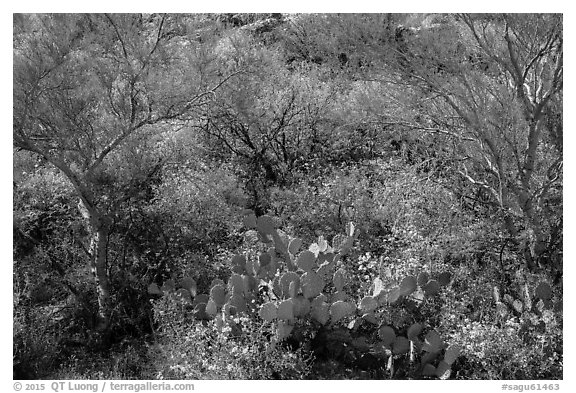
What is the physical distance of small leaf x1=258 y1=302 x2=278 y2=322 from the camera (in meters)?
5.36

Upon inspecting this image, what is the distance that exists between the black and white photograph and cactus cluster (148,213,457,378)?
21 mm

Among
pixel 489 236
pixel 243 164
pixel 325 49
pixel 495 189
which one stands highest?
pixel 325 49

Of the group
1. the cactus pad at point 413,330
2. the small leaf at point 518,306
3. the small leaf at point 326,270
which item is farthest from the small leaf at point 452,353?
the small leaf at point 326,270

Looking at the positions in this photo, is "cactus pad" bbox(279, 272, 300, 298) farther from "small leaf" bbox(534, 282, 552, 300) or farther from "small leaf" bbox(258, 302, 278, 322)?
"small leaf" bbox(534, 282, 552, 300)

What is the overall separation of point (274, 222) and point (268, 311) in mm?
1679

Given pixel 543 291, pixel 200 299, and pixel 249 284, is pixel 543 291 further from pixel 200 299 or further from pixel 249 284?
pixel 200 299

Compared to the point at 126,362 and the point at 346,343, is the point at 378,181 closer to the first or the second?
the point at 346,343

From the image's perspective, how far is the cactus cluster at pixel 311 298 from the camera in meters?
5.55

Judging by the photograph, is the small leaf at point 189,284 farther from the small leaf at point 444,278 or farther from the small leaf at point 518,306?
the small leaf at point 518,306

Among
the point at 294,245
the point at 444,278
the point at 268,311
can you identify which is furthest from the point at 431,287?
the point at 268,311

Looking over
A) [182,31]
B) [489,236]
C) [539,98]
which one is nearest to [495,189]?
[489,236]

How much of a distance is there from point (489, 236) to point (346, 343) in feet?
7.73

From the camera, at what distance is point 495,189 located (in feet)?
23.9

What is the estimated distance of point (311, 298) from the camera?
18.9 feet
